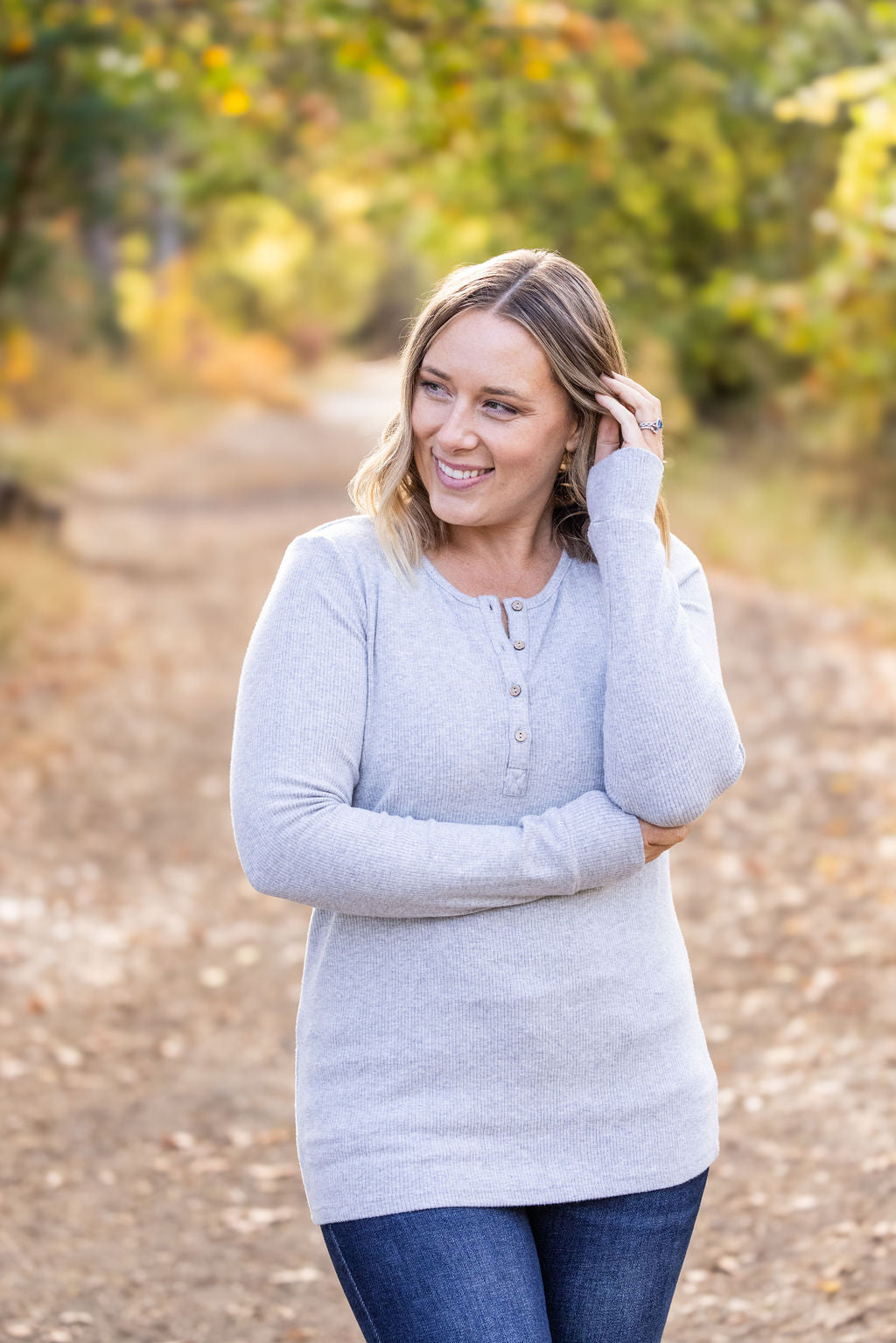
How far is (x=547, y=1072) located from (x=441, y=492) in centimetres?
82

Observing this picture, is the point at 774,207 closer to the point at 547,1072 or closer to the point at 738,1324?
the point at 738,1324

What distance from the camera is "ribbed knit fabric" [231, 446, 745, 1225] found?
1934 mm

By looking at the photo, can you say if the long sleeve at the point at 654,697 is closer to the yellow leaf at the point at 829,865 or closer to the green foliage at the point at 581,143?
the green foliage at the point at 581,143

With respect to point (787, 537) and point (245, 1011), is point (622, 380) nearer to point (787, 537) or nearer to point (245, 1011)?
point (245, 1011)

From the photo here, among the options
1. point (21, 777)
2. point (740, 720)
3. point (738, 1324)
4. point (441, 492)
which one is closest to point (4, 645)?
point (21, 777)

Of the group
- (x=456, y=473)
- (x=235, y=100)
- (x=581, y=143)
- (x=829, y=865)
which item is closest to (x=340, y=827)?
(x=456, y=473)

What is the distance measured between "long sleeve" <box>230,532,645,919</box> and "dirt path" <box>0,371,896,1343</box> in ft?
6.64

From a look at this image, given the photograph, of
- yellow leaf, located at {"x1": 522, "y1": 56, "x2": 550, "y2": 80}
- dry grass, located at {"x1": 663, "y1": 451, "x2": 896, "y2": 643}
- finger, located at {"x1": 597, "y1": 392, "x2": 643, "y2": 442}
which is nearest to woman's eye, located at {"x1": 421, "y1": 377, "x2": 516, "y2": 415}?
finger, located at {"x1": 597, "y1": 392, "x2": 643, "y2": 442}

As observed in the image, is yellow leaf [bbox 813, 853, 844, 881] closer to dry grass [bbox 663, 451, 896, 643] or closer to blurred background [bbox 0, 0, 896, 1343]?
blurred background [bbox 0, 0, 896, 1343]

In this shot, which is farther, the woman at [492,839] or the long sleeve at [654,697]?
the long sleeve at [654,697]

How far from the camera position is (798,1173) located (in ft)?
14.1

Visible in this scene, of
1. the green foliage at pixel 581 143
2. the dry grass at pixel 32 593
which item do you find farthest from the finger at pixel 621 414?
the dry grass at pixel 32 593

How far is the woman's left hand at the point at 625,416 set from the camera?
7.17 ft

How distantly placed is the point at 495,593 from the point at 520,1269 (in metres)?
0.92
